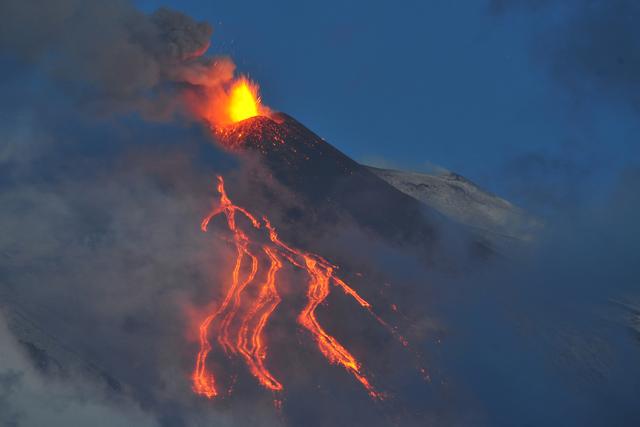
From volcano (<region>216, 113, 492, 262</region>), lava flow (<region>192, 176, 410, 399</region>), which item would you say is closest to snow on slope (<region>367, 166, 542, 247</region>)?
volcano (<region>216, 113, 492, 262</region>)

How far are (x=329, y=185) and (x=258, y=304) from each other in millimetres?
8279

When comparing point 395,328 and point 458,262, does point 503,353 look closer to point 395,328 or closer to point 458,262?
point 395,328

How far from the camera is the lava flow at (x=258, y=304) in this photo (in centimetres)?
1738

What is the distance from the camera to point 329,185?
89.5 feet

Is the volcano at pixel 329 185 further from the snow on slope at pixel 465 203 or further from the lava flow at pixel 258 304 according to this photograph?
the snow on slope at pixel 465 203

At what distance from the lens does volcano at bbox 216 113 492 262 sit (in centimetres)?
2631

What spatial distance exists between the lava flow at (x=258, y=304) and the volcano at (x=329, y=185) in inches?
91.0

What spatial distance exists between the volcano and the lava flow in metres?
2.31

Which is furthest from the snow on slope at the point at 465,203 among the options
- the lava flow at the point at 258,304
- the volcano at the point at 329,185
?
the lava flow at the point at 258,304

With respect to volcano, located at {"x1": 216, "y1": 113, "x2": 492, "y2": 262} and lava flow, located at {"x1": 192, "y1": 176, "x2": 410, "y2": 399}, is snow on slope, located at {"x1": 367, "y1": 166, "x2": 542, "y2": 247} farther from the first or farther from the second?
lava flow, located at {"x1": 192, "y1": 176, "x2": 410, "y2": 399}

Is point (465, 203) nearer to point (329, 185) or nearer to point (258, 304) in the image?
point (329, 185)

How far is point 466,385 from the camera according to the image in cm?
1902

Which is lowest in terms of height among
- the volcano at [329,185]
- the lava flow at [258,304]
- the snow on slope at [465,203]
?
the lava flow at [258,304]

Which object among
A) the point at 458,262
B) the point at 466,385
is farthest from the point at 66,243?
the point at 458,262
